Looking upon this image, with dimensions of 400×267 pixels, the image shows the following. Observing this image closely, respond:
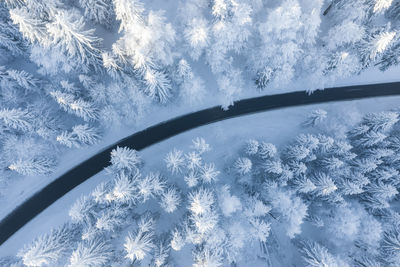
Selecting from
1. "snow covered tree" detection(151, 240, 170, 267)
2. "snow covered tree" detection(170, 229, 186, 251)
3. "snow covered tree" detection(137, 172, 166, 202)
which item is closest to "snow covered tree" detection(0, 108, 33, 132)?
"snow covered tree" detection(137, 172, 166, 202)

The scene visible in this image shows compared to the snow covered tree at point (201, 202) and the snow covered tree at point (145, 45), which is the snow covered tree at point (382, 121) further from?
the snow covered tree at point (145, 45)

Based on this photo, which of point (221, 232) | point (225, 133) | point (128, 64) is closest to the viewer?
point (221, 232)

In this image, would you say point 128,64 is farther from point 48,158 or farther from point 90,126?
point 48,158

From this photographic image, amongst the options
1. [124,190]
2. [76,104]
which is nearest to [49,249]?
[124,190]

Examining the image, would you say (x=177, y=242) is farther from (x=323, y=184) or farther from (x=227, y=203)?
(x=323, y=184)

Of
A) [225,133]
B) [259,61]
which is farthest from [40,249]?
[259,61]

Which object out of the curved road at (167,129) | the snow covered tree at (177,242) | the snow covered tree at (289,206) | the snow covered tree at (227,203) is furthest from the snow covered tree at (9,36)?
the snow covered tree at (289,206)
